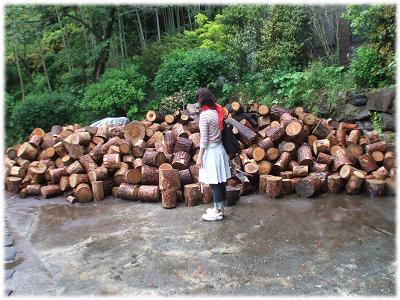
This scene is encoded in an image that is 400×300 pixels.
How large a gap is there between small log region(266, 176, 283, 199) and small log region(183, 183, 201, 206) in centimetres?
104

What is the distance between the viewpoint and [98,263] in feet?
12.4

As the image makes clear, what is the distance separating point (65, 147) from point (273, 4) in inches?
250

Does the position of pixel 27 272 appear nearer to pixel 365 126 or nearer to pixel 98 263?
pixel 98 263

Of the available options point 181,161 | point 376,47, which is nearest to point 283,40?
point 376,47

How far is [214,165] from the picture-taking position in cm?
469

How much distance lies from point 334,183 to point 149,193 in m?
2.73

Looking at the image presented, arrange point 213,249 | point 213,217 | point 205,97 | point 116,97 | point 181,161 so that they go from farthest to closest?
1. point 116,97
2. point 181,161
3. point 213,217
4. point 205,97
5. point 213,249

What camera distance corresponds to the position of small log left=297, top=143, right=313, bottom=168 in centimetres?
593

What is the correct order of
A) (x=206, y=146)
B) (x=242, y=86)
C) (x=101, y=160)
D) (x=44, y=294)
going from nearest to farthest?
(x=44, y=294) < (x=206, y=146) < (x=101, y=160) < (x=242, y=86)

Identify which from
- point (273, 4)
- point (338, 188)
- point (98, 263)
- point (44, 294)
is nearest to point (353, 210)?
point (338, 188)

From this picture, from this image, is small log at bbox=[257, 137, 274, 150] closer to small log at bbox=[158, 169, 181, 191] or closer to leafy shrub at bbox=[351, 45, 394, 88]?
small log at bbox=[158, 169, 181, 191]

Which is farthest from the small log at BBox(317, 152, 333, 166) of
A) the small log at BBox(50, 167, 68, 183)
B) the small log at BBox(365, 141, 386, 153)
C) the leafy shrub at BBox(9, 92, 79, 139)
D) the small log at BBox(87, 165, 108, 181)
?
the leafy shrub at BBox(9, 92, 79, 139)

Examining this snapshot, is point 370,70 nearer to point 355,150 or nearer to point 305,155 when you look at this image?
point 355,150

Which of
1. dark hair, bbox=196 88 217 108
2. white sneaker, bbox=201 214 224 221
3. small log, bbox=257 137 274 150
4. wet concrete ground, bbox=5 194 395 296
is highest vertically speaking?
dark hair, bbox=196 88 217 108
